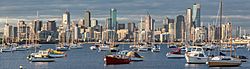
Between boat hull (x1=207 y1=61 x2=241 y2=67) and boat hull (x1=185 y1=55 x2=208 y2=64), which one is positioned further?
boat hull (x1=185 y1=55 x2=208 y2=64)

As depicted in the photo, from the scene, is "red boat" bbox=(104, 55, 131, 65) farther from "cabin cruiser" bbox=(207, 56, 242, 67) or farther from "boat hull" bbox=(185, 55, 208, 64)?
"cabin cruiser" bbox=(207, 56, 242, 67)

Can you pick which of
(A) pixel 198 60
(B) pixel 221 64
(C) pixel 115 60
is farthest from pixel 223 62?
(C) pixel 115 60

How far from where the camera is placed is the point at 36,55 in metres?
136

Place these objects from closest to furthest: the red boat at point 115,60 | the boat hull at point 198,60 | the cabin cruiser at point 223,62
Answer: the cabin cruiser at point 223,62 → the red boat at point 115,60 → the boat hull at point 198,60

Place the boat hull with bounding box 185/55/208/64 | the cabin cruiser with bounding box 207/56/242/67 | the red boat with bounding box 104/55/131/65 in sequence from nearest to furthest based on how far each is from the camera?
the cabin cruiser with bounding box 207/56/242/67, the red boat with bounding box 104/55/131/65, the boat hull with bounding box 185/55/208/64

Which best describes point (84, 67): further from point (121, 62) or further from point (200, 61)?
point (200, 61)

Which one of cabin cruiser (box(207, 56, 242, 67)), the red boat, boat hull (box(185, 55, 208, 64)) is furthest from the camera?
boat hull (box(185, 55, 208, 64))

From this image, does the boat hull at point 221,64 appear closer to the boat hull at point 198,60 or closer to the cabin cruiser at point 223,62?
the cabin cruiser at point 223,62

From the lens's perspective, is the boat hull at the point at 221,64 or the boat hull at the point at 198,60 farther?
the boat hull at the point at 198,60

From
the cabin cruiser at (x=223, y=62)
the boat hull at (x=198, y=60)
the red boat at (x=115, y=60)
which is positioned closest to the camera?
the cabin cruiser at (x=223, y=62)

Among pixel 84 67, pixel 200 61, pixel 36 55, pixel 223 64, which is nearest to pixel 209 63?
pixel 223 64

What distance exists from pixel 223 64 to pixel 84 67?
71.6 ft

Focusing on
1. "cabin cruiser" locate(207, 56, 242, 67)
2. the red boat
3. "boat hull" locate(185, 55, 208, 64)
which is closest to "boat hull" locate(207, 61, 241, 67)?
"cabin cruiser" locate(207, 56, 242, 67)

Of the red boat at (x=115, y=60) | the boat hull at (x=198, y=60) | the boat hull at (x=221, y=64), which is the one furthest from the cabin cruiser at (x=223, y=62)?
the red boat at (x=115, y=60)
